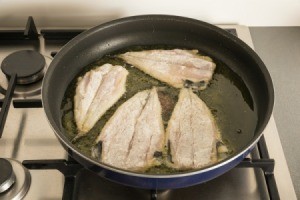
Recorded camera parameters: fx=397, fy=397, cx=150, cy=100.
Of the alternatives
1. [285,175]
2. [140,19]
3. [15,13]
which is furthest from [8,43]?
[285,175]

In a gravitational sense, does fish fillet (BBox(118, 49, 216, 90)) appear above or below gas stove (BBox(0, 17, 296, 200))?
above

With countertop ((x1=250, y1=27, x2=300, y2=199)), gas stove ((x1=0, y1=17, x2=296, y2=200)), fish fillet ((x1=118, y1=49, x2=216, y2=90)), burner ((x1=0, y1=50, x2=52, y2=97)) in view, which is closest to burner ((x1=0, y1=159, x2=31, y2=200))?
gas stove ((x1=0, y1=17, x2=296, y2=200))

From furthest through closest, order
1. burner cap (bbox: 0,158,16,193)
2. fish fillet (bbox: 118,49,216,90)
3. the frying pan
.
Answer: fish fillet (bbox: 118,49,216,90)
the frying pan
burner cap (bbox: 0,158,16,193)

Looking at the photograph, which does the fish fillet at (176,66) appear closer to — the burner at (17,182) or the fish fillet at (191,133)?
the fish fillet at (191,133)

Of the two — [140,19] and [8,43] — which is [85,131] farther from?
[8,43]

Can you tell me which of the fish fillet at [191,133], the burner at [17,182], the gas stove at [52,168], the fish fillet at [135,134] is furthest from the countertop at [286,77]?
the burner at [17,182]

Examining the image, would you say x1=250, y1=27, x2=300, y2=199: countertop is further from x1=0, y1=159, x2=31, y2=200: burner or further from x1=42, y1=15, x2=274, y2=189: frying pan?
x1=0, y1=159, x2=31, y2=200: burner

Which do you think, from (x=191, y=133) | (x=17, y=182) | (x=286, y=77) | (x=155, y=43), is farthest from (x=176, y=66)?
(x=17, y=182)
